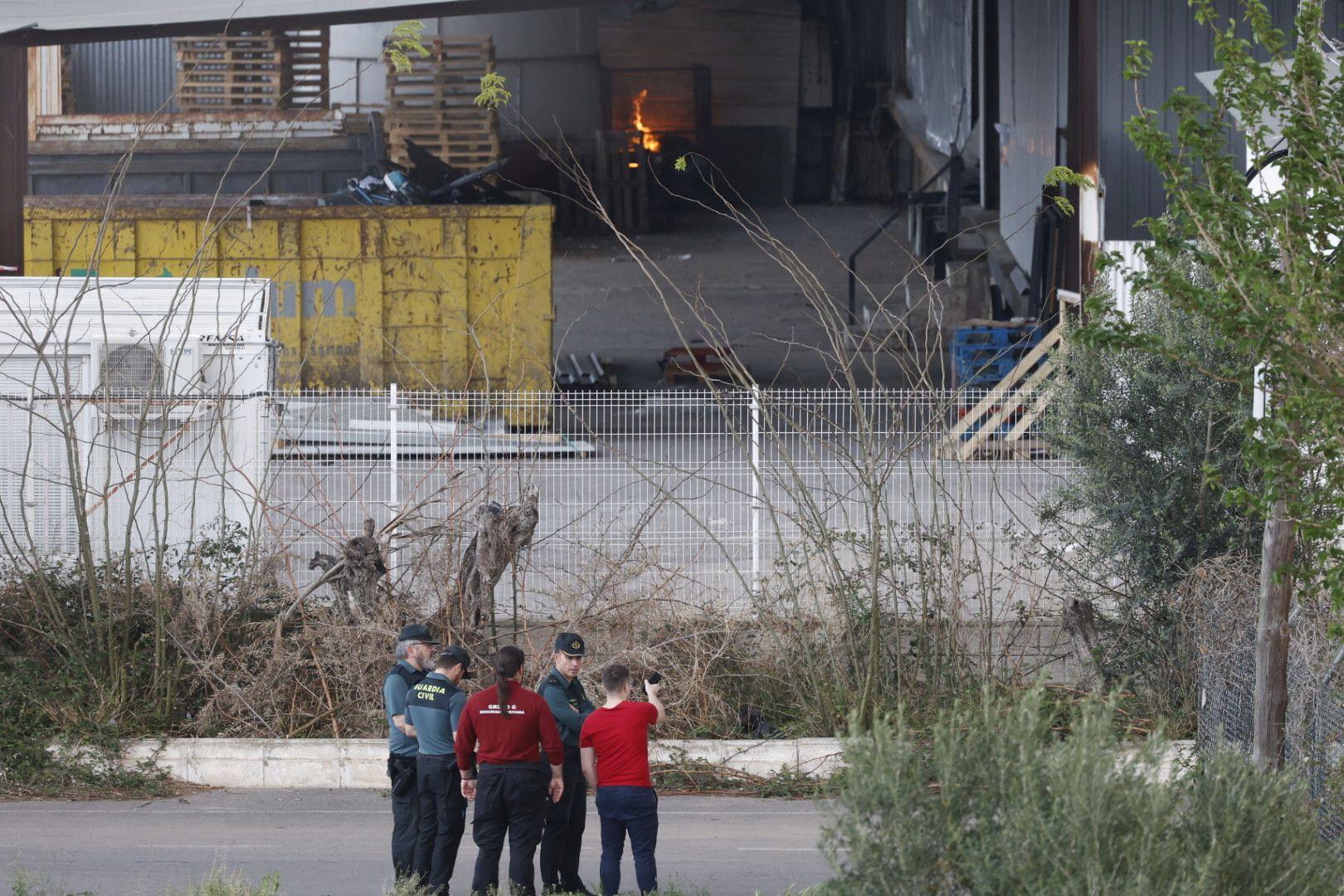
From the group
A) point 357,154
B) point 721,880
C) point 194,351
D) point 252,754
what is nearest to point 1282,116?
point 721,880

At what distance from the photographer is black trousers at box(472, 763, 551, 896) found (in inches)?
255

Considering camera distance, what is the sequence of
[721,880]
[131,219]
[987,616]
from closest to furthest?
[721,880] → [987,616] → [131,219]

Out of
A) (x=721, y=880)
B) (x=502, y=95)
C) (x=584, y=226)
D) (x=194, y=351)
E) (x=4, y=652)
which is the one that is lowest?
(x=721, y=880)

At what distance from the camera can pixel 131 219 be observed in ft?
63.8

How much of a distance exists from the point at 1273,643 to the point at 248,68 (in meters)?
27.3

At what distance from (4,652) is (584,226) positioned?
27555 millimetres

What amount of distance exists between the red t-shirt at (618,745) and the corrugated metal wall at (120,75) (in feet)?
108

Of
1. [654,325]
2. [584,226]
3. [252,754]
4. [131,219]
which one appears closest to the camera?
[252,754]

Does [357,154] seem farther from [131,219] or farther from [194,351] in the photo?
[194,351]

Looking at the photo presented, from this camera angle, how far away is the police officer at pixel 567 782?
6.90 metres

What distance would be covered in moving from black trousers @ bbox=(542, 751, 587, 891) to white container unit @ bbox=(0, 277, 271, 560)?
12.9 ft

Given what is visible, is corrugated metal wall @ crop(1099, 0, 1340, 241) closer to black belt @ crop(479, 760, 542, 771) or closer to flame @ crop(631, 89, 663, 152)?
black belt @ crop(479, 760, 542, 771)

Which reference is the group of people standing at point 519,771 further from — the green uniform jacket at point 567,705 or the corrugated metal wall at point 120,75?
the corrugated metal wall at point 120,75

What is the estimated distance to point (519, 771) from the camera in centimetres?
649
